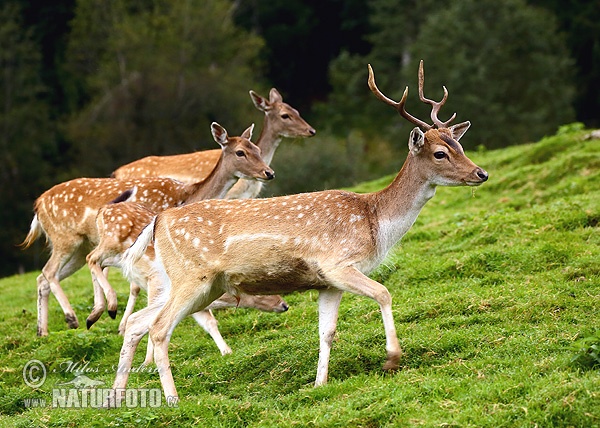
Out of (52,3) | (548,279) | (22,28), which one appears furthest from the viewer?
(52,3)

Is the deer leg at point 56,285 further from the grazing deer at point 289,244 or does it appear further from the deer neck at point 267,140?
the deer neck at point 267,140

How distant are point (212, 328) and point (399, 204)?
7.62 feet

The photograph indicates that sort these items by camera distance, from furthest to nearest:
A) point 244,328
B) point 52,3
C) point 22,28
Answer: point 52,3 → point 22,28 → point 244,328

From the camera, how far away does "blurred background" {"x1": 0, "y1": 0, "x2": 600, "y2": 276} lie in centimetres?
3881

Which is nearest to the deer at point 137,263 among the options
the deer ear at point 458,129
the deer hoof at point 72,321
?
the deer hoof at point 72,321

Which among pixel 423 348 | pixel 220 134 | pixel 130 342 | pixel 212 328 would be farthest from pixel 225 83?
pixel 423 348

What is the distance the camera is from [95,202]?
Result: 1120cm

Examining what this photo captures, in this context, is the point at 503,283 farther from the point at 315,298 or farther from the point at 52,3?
the point at 52,3

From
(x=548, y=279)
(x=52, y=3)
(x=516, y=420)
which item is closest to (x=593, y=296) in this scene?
(x=548, y=279)

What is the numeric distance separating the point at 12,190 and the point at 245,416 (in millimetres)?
32888

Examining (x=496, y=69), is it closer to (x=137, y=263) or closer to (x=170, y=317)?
(x=137, y=263)

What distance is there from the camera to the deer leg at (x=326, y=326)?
26.0ft

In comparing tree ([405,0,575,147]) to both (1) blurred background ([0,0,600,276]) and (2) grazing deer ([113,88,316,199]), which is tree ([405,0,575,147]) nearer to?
(1) blurred background ([0,0,600,276])

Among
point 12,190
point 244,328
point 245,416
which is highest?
point 245,416
